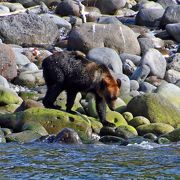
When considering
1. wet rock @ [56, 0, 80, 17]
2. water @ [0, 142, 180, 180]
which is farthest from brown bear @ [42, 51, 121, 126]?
wet rock @ [56, 0, 80, 17]

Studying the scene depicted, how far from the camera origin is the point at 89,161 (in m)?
10.4

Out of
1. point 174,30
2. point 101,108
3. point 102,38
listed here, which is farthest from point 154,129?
point 174,30

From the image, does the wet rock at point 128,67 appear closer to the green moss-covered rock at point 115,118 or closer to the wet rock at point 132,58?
the wet rock at point 132,58

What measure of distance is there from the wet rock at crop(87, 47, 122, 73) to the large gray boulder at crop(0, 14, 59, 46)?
164 inches

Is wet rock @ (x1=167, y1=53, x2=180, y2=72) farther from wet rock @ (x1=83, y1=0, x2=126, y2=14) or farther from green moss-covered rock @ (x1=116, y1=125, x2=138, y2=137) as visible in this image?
wet rock @ (x1=83, y1=0, x2=126, y2=14)

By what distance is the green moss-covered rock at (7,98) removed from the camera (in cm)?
1497

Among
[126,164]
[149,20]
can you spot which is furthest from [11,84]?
[149,20]

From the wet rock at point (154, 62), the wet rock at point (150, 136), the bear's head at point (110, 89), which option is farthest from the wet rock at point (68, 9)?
the wet rock at point (150, 136)

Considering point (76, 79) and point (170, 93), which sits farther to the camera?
point (170, 93)

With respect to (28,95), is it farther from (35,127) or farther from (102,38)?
(102,38)

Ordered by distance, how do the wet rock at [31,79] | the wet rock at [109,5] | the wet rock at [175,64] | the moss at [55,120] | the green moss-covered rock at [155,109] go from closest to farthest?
the moss at [55,120]
the green moss-covered rock at [155,109]
the wet rock at [31,79]
the wet rock at [175,64]
the wet rock at [109,5]

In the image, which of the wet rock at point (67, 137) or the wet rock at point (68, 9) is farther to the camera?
the wet rock at point (68, 9)

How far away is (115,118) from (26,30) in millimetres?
10037

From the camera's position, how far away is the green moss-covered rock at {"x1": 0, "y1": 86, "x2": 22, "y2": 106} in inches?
589
